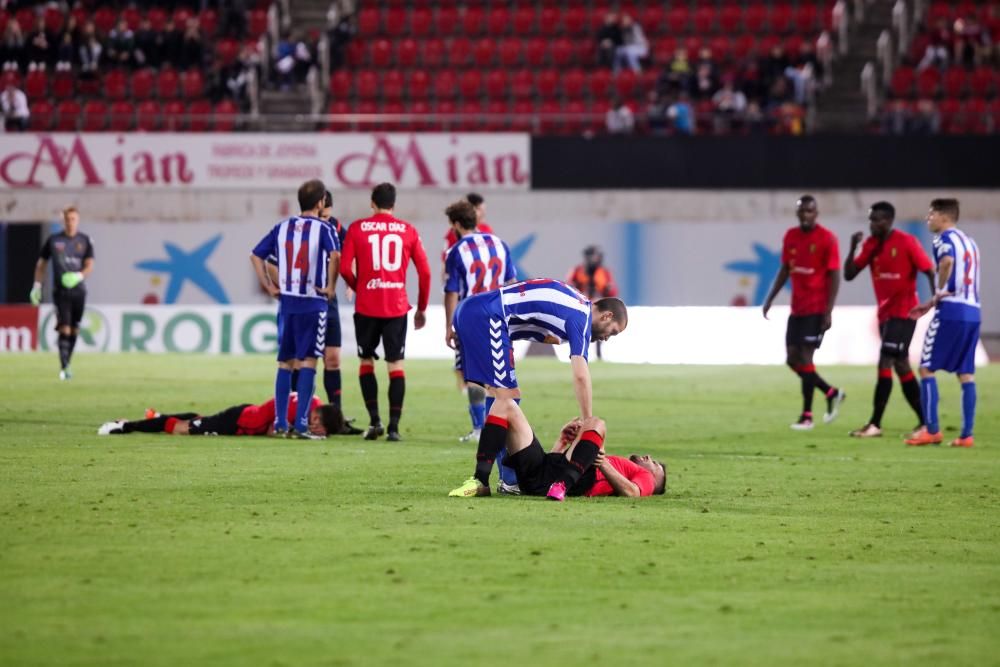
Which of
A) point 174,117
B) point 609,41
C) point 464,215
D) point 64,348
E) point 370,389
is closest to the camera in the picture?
point 464,215

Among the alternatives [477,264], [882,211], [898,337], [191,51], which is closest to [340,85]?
[191,51]

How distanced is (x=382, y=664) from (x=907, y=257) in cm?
1098

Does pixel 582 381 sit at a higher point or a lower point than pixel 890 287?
lower

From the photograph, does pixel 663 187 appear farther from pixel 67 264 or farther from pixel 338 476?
pixel 338 476

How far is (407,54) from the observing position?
3597cm

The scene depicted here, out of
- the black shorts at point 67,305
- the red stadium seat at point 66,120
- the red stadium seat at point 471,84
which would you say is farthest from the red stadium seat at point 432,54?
the black shorts at point 67,305

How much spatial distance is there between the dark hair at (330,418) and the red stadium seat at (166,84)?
2260 centimetres

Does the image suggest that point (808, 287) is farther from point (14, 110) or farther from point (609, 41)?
point (14, 110)

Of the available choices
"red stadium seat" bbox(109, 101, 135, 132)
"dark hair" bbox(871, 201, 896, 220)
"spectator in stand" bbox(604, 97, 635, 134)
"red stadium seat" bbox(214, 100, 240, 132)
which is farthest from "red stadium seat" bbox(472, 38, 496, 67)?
"dark hair" bbox(871, 201, 896, 220)

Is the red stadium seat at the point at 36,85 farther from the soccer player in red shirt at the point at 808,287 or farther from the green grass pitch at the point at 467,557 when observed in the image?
the soccer player in red shirt at the point at 808,287

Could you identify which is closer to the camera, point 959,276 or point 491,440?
point 491,440

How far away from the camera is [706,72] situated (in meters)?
33.6

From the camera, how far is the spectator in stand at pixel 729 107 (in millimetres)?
33031

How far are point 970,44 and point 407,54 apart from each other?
12.5 metres
